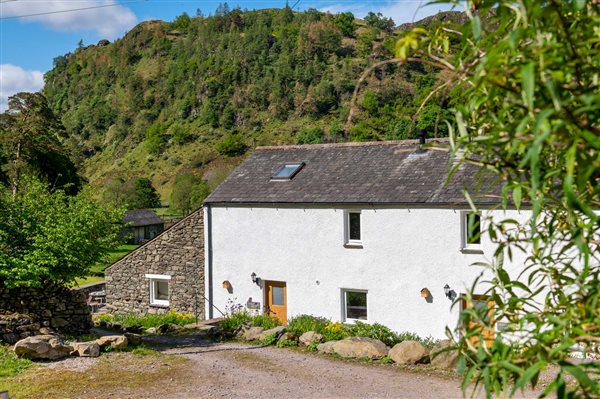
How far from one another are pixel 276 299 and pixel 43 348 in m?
8.66

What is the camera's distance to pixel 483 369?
8.70 ft

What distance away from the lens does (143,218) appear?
65.4 metres

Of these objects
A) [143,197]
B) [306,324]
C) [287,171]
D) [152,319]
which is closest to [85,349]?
[306,324]

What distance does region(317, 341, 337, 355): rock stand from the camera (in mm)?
16234

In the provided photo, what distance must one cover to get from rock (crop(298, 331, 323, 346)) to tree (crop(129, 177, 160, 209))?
184 ft

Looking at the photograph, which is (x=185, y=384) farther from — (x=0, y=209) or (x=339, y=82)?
(x=339, y=82)

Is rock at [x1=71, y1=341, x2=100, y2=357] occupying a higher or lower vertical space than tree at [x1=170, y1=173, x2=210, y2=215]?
lower

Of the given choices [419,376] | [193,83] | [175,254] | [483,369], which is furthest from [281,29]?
[483,369]

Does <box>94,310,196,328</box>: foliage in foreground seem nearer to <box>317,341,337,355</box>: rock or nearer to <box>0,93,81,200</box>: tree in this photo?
<box>317,341,337,355</box>: rock

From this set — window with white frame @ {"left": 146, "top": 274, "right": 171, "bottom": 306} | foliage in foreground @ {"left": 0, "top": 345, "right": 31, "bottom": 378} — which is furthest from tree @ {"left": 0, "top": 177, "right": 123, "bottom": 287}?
window with white frame @ {"left": 146, "top": 274, "right": 171, "bottom": 306}

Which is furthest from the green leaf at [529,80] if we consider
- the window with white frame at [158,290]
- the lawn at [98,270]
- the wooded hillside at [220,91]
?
the wooded hillside at [220,91]

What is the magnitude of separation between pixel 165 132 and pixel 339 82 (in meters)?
32.1

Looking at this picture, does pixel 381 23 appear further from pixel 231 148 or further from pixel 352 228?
pixel 352 228

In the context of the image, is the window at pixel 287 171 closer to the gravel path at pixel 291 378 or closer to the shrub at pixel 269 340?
the shrub at pixel 269 340
